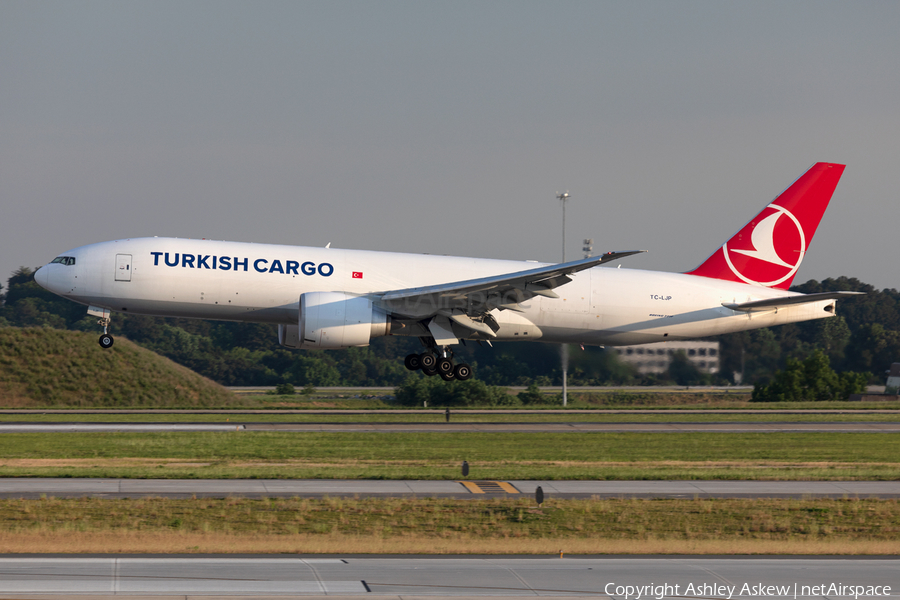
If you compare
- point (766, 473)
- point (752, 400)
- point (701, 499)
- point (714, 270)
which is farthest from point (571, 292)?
point (752, 400)

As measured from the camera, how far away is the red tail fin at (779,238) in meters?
45.2

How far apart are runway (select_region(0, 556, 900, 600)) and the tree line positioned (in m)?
28.1

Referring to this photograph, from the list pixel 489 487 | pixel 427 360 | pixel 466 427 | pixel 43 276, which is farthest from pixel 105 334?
pixel 489 487

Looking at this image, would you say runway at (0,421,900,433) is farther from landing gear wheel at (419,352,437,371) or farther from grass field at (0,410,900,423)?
landing gear wheel at (419,352,437,371)

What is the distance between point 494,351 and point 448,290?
12694 mm

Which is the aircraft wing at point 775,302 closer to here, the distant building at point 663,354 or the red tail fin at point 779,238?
the red tail fin at point 779,238

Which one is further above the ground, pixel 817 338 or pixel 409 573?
pixel 817 338

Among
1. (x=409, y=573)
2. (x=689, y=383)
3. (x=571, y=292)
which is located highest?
(x=571, y=292)

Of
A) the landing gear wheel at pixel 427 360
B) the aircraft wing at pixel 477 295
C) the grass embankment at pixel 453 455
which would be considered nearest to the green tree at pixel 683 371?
the grass embankment at pixel 453 455

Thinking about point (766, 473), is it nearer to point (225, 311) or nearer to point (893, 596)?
point (893, 596)

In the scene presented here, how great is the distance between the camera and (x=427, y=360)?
41.3 metres

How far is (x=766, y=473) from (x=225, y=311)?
2162 centimetres

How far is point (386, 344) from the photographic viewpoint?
10469cm

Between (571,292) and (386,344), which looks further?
(386,344)
